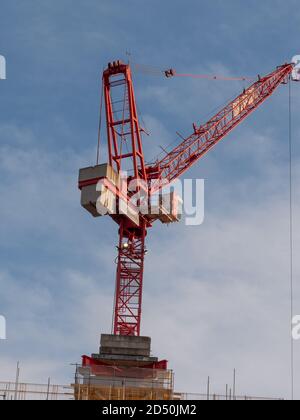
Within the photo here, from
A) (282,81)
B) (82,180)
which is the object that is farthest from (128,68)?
(282,81)

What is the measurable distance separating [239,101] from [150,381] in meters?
51.0

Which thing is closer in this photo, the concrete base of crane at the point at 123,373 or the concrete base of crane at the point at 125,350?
the concrete base of crane at the point at 123,373

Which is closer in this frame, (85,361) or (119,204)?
(85,361)

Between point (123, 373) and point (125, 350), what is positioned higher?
point (125, 350)

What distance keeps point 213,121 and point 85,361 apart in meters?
42.6

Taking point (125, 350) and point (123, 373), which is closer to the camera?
point (123, 373)

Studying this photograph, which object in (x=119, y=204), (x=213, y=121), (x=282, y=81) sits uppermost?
(x=282, y=81)

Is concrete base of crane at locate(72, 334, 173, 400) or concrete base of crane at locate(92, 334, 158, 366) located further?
concrete base of crane at locate(92, 334, 158, 366)
